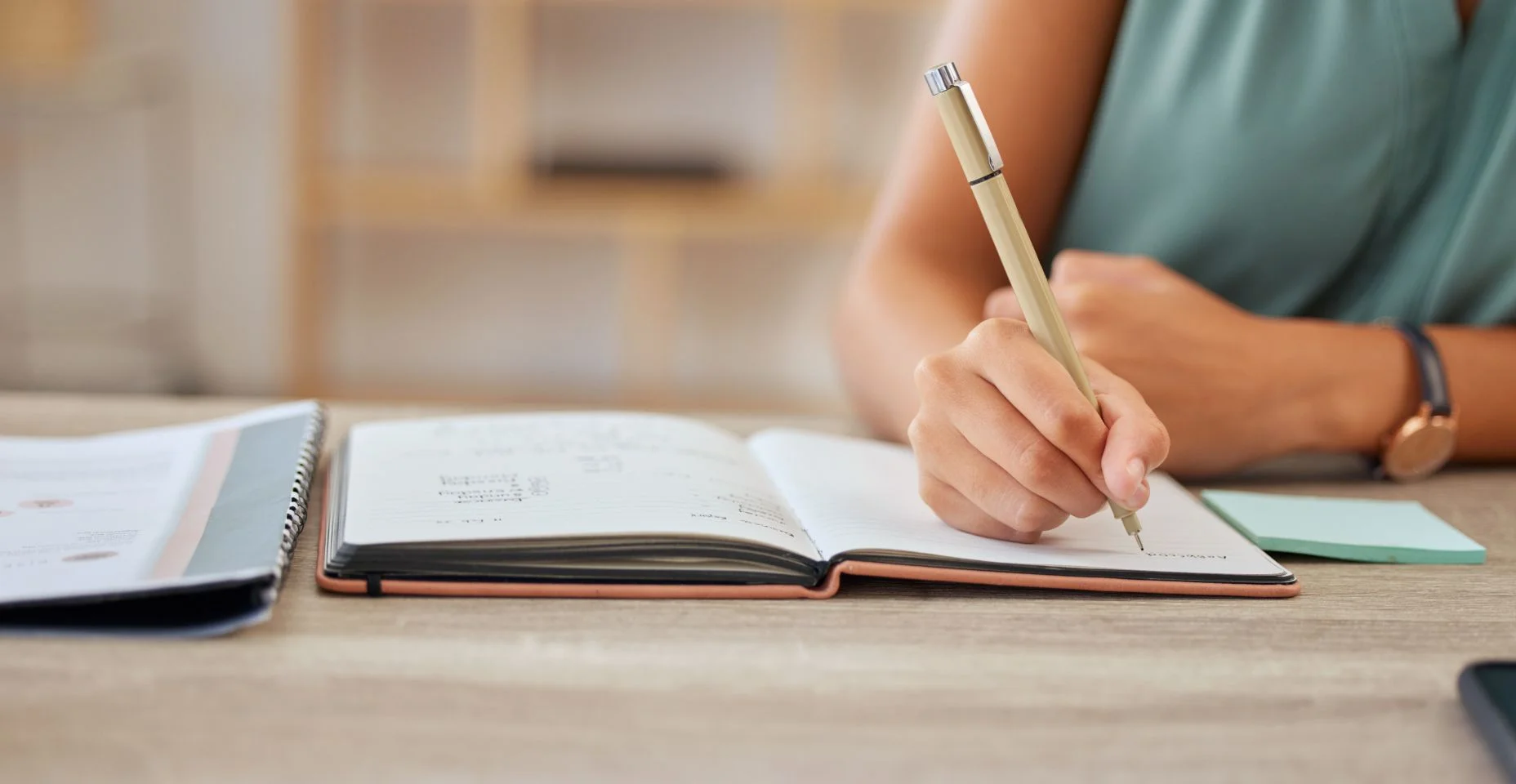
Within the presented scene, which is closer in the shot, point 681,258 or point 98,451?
point 98,451

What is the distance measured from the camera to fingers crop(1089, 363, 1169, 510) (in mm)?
541

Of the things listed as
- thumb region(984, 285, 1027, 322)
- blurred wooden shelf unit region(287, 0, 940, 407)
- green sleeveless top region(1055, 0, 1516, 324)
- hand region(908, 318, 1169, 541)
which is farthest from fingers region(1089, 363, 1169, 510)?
blurred wooden shelf unit region(287, 0, 940, 407)

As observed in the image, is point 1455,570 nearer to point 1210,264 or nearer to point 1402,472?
point 1402,472

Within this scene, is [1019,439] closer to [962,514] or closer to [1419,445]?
[962,514]

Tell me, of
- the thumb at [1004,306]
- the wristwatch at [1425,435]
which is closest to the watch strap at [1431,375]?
the wristwatch at [1425,435]

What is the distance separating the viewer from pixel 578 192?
270cm

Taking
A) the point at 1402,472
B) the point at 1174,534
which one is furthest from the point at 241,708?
the point at 1402,472

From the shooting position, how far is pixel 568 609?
0.52 m

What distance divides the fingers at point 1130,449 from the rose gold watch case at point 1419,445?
0.32 meters

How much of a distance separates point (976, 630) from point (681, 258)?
8.69 feet

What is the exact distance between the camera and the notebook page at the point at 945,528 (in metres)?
0.58

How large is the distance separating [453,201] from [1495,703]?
97.1 inches

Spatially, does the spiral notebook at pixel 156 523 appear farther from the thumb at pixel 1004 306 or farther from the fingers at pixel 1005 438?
the thumb at pixel 1004 306

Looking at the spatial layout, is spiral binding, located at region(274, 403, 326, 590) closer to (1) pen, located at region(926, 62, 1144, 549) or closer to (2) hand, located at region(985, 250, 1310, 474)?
(1) pen, located at region(926, 62, 1144, 549)
